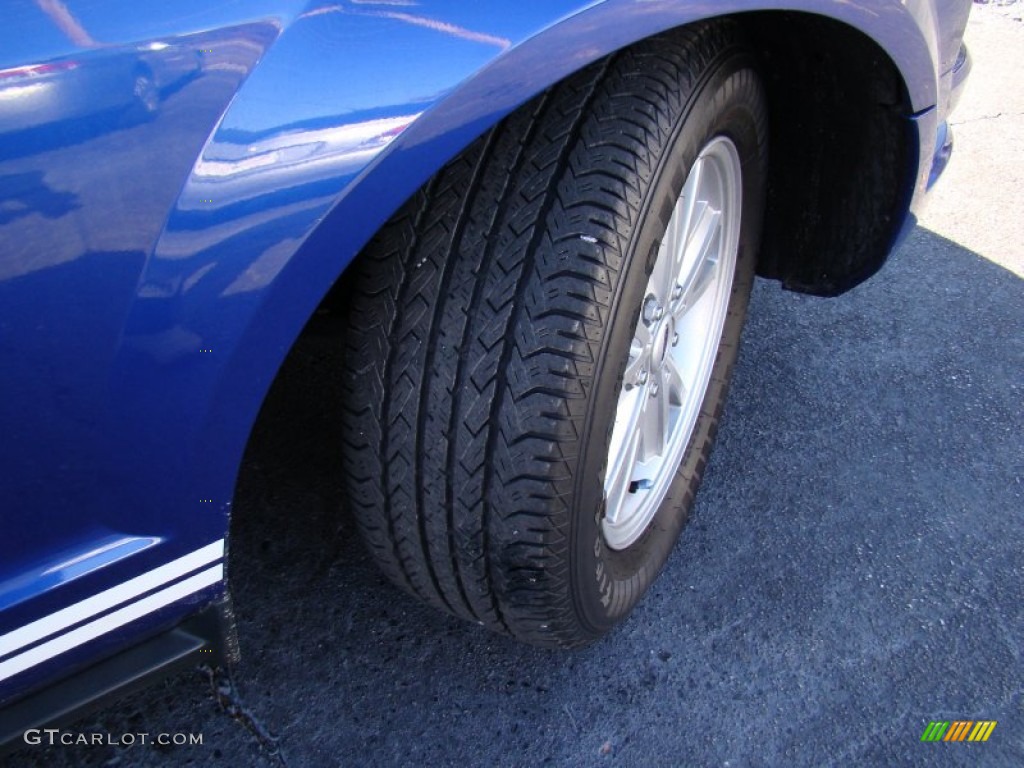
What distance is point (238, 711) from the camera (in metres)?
1.59

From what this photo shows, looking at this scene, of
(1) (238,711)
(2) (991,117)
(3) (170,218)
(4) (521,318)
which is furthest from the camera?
(2) (991,117)

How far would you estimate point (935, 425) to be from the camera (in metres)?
2.32

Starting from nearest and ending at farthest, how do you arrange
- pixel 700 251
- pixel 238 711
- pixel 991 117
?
pixel 238 711
pixel 700 251
pixel 991 117

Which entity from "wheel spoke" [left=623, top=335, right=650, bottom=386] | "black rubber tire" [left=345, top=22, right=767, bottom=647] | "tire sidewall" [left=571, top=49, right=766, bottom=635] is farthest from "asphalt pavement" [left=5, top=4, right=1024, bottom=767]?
"wheel spoke" [left=623, top=335, right=650, bottom=386]

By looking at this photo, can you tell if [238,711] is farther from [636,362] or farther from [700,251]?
[700,251]

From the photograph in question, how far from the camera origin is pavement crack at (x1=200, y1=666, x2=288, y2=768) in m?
1.55

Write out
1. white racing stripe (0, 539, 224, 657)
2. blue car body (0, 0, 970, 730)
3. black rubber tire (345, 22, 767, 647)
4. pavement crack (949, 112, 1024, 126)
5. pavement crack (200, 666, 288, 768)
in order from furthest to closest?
pavement crack (949, 112, 1024, 126), pavement crack (200, 666, 288, 768), black rubber tire (345, 22, 767, 647), white racing stripe (0, 539, 224, 657), blue car body (0, 0, 970, 730)

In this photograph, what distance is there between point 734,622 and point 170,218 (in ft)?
4.40

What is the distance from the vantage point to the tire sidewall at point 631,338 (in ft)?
4.12

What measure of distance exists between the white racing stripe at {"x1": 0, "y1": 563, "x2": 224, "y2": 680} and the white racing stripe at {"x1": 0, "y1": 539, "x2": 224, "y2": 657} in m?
0.01

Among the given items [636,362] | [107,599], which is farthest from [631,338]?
[107,599]

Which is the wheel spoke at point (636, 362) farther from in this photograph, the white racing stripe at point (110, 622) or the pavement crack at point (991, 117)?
the pavement crack at point (991, 117)

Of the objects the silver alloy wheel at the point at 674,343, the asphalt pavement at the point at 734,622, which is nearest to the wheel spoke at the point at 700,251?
the silver alloy wheel at the point at 674,343

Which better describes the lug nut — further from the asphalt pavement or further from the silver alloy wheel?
the asphalt pavement
